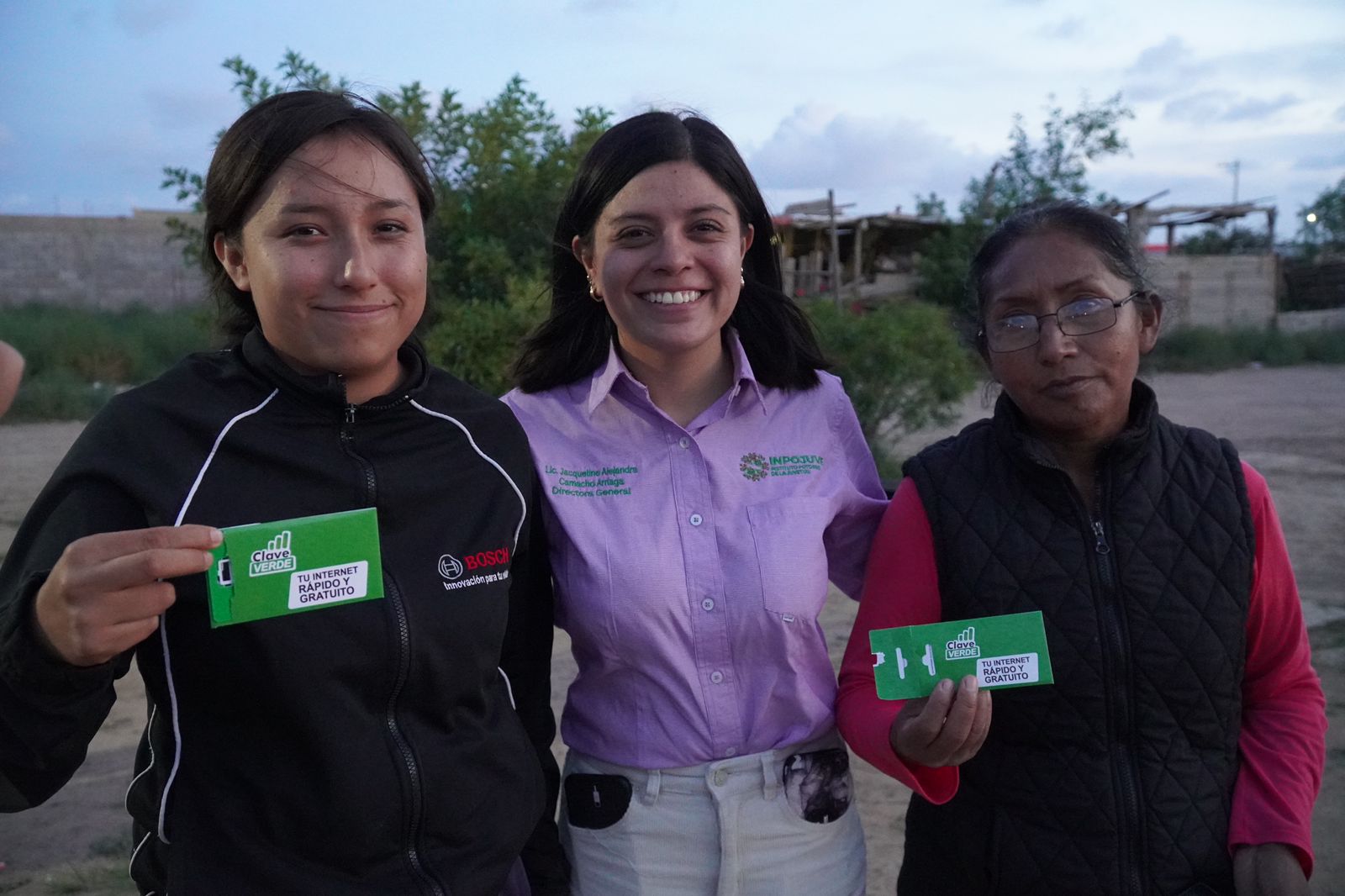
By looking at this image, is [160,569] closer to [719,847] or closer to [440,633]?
[440,633]

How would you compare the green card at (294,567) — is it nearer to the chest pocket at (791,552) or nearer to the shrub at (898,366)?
the chest pocket at (791,552)

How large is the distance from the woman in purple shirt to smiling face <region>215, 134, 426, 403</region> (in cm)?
49

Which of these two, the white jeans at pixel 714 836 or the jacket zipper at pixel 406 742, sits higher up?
the jacket zipper at pixel 406 742

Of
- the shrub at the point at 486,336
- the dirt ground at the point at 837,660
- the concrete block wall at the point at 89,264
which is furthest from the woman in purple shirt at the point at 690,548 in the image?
the concrete block wall at the point at 89,264

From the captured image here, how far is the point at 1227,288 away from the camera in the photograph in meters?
24.2

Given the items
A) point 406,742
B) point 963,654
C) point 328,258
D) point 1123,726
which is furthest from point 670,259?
point 1123,726

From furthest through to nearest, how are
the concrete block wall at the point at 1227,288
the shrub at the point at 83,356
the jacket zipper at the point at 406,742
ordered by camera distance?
1. the concrete block wall at the point at 1227,288
2. the shrub at the point at 83,356
3. the jacket zipper at the point at 406,742

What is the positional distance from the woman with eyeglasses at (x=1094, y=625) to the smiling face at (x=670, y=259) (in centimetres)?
54

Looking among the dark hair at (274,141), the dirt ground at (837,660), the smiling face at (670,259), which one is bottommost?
the dirt ground at (837,660)

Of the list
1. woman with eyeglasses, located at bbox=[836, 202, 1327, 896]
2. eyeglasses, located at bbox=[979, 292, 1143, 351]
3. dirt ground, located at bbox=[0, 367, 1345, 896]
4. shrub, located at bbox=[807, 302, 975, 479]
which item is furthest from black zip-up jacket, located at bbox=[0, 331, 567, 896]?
shrub, located at bbox=[807, 302, 975, 479]

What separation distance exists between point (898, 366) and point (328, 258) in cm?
726

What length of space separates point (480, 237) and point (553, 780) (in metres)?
4.80

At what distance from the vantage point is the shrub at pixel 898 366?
863 centimetres

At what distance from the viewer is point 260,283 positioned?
1746mm
